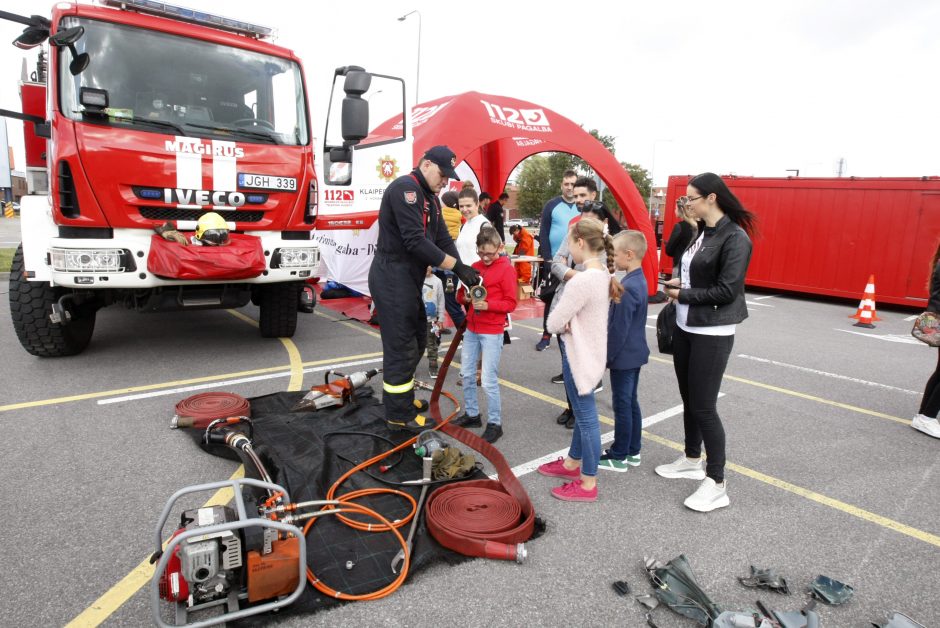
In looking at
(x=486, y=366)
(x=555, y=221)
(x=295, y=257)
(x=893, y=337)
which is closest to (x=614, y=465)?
(x=486, y=366)

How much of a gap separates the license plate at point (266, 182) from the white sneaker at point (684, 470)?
14.1ft

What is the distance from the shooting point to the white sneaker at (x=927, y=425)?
4652 millimetres

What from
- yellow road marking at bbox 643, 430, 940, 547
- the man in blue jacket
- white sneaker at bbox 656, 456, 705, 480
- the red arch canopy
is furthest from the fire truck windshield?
yellow road marking at bbox 643, 430, 940, 547

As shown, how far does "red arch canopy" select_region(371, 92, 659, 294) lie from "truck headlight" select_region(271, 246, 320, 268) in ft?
7.71

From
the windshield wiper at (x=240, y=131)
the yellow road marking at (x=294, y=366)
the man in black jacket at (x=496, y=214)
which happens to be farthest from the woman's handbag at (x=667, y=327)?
the man in black jacket at (x=496, y=214)

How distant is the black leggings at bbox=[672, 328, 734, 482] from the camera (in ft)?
10.6

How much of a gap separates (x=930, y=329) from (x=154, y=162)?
21.4 ft

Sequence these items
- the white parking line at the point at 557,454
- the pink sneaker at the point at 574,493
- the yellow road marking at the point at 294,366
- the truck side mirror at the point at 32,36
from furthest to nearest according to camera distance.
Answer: the yellow road marking at the point at 294,366, the truck side mirror at the point at 32,36, the white parking line at the point at 557,454, the pink sneaker at the point at 574,493

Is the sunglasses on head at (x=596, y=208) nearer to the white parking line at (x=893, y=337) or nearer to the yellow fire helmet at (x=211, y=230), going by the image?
the yellow fire helmet at (x=211, y=230)

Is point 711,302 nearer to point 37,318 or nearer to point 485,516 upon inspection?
point 485,516

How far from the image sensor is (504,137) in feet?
25.5

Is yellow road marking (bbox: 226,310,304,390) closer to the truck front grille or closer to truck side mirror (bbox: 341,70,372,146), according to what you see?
the truck front grille

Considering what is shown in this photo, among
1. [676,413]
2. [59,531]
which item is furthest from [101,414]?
[676,413]

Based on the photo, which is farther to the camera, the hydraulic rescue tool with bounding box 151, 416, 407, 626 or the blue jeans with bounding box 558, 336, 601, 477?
the blue jeans with bounding box 558, 336, 601, 477
